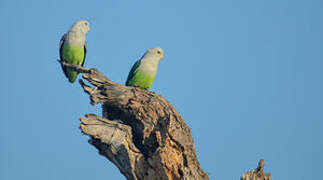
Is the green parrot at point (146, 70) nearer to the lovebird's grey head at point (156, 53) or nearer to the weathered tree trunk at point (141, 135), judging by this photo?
the lovebird's grey head at point (156, 53)

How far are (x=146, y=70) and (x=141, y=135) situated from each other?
3.48 m

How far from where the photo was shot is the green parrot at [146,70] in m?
12.1

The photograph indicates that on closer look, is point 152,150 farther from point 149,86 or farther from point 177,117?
point 149,86

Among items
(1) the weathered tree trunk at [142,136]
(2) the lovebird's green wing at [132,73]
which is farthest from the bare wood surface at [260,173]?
(2) the lovebird's green wing at [132,73]

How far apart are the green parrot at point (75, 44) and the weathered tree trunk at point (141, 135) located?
11.0 ft

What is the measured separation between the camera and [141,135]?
29.5ft

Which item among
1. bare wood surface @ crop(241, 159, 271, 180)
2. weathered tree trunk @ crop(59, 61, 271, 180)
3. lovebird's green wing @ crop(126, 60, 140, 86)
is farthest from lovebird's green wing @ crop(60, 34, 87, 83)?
bare wood surface @ crop(241, 159, 271, 180)

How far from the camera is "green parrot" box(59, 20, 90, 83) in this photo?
41.8ft

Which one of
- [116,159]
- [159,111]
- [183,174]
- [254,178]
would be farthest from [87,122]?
[254,178]

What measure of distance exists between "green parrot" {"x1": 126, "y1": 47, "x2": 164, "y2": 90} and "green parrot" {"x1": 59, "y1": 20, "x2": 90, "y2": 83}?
1.78 m

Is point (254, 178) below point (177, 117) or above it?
below

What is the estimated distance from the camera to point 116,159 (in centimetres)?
871

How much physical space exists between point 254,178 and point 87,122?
3562 mm

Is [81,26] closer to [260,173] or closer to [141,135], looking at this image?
[141,135]
